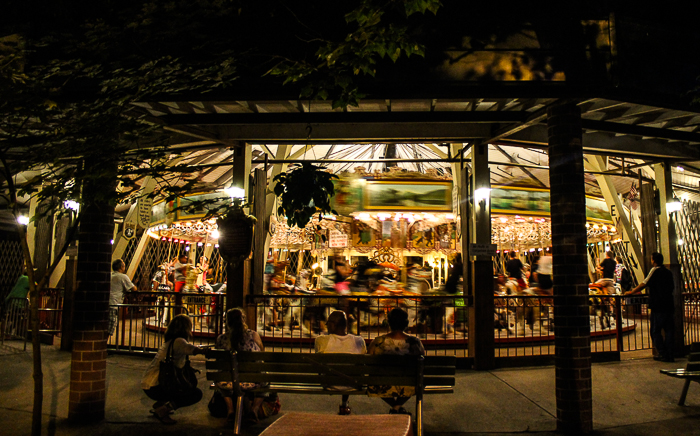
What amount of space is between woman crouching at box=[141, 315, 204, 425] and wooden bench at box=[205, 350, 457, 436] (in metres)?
0.75

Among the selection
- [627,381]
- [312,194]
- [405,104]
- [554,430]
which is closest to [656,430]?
[554,430]

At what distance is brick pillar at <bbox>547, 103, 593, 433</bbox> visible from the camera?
556 cm

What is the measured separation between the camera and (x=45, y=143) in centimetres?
424

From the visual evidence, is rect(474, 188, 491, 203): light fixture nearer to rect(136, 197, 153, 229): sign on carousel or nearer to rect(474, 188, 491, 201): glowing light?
rect(474, 188, 491, 201): glowing light

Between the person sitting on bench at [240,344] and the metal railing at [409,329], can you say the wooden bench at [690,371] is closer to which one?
the metal railing at [409,329]

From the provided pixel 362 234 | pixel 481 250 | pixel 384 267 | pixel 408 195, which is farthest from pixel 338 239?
pixel 481 250

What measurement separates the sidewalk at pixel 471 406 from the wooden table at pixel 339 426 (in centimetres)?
231

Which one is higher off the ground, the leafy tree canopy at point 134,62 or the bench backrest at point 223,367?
the leafy tree canopy at point 134,62

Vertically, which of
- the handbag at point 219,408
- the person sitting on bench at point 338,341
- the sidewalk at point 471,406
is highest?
the person sitting on bench at point 338,341

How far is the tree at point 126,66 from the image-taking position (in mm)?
4133

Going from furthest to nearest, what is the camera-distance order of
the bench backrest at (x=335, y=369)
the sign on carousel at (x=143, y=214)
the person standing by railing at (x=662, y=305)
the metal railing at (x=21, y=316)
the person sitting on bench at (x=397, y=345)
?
1. the sign on carousel at (x=143, y=214)
2. the metal railing at (x=21, y=316)
3. the person standing by railing at (x=662, y=305)
4. the person sitting on bench at (x=397, y=345)
5. the bench backrest at (x=335, y=369)

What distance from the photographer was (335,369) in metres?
4.63

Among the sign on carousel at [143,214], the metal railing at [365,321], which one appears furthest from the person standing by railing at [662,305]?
the sign on carousel at [143,214]

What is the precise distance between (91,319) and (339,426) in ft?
13.7
